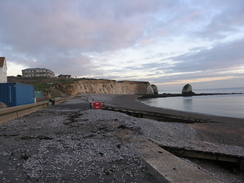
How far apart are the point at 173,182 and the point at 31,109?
55.3 ft

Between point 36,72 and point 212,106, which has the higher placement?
point 36,72

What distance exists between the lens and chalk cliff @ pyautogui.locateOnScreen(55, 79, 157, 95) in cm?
6575

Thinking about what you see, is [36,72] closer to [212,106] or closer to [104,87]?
[104,87]

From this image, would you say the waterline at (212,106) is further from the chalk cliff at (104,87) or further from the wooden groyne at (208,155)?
the chalk cliff at (104,87)

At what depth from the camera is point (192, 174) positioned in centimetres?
384

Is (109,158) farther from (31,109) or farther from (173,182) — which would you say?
(31,109)

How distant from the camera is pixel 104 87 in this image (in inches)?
3543

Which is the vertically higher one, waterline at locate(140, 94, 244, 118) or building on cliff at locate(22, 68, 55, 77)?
building on cliff at locate(22, 68, 55, 77)

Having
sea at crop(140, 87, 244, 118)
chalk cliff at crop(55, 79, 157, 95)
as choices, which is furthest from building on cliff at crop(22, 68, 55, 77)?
sea at crop(140, 87, 244, 118)

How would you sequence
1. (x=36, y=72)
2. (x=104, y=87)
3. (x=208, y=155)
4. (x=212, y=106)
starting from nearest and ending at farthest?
(x=208, y=155), (x=212, y=106), (x=104, y=87), (x=36, y=72)

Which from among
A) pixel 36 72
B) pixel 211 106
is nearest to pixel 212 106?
pixel 211 106

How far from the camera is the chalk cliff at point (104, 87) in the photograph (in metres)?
65.8

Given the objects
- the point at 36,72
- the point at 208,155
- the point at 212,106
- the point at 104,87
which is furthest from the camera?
the point at 36,72

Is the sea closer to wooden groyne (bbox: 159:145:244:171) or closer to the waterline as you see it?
the waterline
